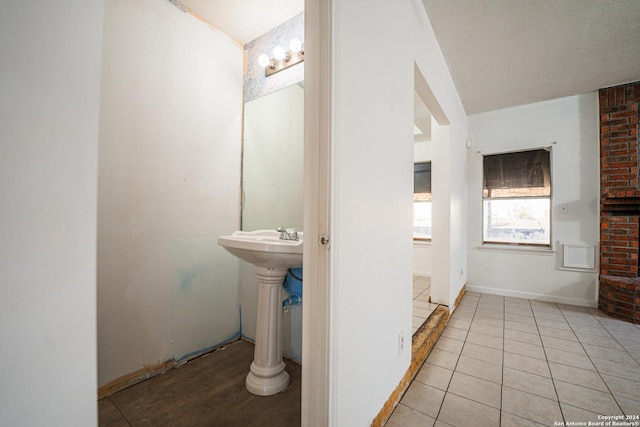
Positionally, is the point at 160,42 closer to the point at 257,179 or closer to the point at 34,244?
the point at 257,179

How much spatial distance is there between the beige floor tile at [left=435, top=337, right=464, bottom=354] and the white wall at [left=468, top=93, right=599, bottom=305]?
196 cm

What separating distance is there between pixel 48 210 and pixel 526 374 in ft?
8.44

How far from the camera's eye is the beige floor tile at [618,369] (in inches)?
69.1

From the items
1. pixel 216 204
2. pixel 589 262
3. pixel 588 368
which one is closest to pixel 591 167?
pixel 589 262

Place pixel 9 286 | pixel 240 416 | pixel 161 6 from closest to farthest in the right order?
pixel 9 286
pixel 240 416
pixel 161 6

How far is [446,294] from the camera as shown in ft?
9.16

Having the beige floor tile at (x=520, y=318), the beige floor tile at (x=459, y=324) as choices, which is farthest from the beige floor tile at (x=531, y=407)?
the beige floor tile at (x=520, y=318)

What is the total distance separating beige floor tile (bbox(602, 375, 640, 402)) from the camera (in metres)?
1.57

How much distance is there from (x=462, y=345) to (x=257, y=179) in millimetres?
2268

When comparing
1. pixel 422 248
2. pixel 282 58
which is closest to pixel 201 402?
pixel 282 58

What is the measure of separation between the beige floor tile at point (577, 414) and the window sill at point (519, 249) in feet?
8.47

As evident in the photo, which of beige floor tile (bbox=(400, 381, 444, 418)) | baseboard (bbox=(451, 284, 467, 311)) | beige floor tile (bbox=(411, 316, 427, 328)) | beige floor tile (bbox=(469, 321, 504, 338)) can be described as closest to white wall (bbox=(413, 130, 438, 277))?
baseboard (bbox=(451, 284, 467, 311))

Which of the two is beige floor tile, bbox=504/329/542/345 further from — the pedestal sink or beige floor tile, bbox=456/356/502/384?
the pedestal sink

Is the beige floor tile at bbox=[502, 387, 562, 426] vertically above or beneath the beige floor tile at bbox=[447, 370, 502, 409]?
above
